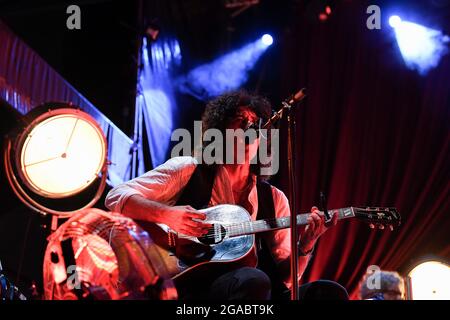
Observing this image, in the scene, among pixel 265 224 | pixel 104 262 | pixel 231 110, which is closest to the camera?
pixel 104 262

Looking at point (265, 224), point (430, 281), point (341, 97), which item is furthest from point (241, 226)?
point (341, 97)

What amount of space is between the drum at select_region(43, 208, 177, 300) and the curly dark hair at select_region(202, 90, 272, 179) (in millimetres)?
1902

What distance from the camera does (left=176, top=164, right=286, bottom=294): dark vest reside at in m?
3.33

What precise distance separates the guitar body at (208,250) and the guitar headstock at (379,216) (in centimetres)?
71

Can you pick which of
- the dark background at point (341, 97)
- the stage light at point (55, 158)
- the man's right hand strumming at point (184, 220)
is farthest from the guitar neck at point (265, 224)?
the dark background at point (341, 97)

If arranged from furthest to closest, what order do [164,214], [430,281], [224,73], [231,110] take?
[224,73]
[430,281]
[231,110]
[164,214]

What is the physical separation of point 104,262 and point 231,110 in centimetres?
220

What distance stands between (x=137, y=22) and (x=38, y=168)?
8.97ft

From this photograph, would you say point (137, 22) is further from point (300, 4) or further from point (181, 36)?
point (300, 4)

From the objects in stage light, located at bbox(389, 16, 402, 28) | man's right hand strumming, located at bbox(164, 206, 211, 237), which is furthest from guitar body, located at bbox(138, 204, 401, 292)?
stage light, located at bbox(389, 16, 402, 28)

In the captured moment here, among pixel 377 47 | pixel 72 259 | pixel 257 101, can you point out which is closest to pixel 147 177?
pixel 257 101

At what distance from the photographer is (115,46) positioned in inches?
244

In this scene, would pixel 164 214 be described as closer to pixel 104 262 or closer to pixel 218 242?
pixel 218 242

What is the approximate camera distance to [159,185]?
318 centimetres
